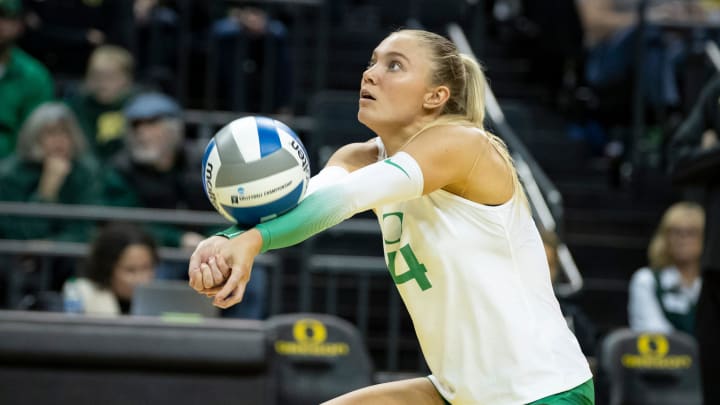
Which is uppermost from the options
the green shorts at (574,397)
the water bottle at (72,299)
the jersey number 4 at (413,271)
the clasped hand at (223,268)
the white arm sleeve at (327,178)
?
the white arm sleeve at (327,178)

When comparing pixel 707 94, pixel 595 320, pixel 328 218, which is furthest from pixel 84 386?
pixel 595 320

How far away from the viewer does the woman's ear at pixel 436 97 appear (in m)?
3.40

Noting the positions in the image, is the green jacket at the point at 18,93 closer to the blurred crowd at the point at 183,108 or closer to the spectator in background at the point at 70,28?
the blurred crowd at the point at 183,108

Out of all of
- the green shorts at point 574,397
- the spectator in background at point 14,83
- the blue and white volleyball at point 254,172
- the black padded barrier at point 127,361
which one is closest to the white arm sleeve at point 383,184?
the blue and white volleyball at point 254,172

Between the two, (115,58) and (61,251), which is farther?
(115,58)

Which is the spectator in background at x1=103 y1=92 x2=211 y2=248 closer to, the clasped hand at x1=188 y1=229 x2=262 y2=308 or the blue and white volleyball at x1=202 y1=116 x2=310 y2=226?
the blue and white volleyball at x1=202 y1=116 x2=310 y2=226

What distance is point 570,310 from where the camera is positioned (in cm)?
630

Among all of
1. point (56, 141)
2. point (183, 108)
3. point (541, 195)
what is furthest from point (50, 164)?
point (541, 195)

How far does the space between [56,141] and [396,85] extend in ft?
13.2

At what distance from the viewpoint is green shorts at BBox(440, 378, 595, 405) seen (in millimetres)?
3273

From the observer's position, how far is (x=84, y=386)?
4648 millimetres

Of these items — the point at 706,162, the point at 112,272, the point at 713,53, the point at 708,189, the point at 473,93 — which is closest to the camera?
the point at 473,93

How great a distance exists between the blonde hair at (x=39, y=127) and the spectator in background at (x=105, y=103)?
0.79 meters

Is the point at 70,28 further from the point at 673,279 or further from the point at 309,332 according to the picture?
the point at 673,279
